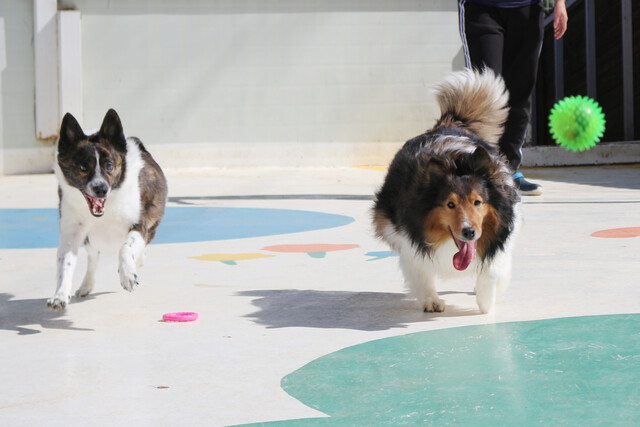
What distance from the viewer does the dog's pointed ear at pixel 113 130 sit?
3867 millimetres

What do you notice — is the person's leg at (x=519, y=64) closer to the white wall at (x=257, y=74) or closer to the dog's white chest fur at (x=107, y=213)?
the dog's white chest fur at (x=107, y=213)

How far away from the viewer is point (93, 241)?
3.98m

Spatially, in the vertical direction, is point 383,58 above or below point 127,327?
above

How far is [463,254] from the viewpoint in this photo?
11.3 feet

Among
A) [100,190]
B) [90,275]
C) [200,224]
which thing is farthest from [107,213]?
[200,224]

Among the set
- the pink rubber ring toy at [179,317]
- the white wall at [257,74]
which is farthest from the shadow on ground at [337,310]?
the white wall at [257,74]

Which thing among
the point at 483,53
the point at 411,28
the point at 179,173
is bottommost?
the point at 179,173

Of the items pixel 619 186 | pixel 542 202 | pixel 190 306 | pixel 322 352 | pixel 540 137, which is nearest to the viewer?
pixel 322 352

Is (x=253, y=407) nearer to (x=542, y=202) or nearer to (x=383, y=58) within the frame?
(x=542, y=202)

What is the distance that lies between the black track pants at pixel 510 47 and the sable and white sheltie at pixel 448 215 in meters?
2.33

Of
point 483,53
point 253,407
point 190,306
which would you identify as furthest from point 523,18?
point 253,407

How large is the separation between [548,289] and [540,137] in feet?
44.3

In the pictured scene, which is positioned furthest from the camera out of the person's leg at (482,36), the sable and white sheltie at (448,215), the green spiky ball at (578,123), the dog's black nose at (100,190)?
the green spiky ball at (578,123)

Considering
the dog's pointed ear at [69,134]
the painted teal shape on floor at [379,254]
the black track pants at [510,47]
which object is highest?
the black track pants at [510,47]
